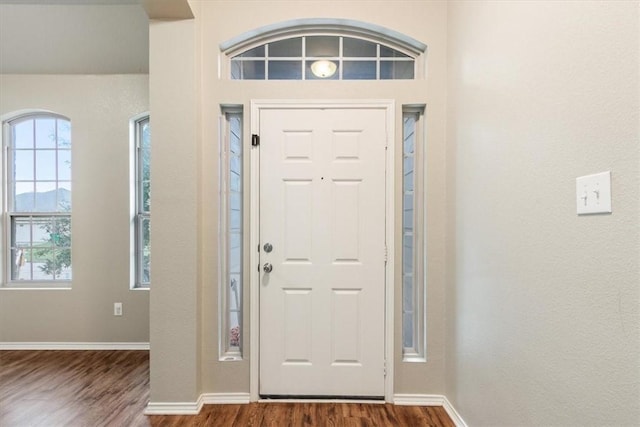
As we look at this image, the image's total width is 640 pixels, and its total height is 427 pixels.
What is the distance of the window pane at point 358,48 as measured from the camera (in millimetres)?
2463

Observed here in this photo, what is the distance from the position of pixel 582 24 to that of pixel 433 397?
2.19 m

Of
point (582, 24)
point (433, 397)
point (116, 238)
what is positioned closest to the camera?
point (582, 24)

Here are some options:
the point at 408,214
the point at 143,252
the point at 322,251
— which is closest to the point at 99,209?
the point at 143,252

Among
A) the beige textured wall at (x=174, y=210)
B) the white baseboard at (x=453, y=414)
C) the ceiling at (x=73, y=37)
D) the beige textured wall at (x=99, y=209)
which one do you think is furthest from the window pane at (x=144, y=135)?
the white baseboard at (x=453, y=414)

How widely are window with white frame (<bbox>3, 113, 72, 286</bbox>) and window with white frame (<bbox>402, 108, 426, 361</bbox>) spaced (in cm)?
328

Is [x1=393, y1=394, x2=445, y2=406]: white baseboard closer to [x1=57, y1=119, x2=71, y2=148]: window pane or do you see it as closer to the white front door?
the white front door

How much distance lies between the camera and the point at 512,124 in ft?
4.94

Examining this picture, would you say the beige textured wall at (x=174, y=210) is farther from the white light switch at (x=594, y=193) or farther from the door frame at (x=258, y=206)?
the white light switch at (x=594, y=193)

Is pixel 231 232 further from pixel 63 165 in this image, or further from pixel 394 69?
pixel 63 165

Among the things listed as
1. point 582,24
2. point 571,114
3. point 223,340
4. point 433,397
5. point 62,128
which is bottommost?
point 433,397

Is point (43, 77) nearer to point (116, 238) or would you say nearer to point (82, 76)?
point (82, 76)

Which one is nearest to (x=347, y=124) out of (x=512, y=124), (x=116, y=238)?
(x=512, y=124)

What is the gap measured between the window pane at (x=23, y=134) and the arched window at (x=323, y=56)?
8.43 ft

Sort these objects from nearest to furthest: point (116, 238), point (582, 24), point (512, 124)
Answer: point (582, 24), point (512, 124), point (116, 238)
